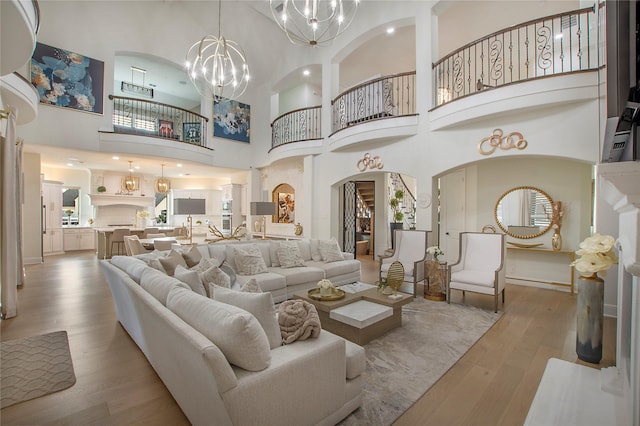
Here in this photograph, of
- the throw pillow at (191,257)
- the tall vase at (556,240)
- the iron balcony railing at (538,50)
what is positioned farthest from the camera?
the tall vase at (556,240)

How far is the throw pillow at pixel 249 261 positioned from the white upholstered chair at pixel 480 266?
2.89 metres

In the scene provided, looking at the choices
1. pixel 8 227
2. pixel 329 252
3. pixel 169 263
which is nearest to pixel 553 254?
pixel 329 252

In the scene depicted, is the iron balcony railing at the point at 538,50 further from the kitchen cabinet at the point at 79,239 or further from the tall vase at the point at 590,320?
the kitchen cabinet at the point at 79,239

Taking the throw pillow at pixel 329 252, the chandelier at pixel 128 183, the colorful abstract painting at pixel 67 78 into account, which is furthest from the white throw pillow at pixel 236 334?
the chandelier at pixel 128 183

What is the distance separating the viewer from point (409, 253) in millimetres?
5379

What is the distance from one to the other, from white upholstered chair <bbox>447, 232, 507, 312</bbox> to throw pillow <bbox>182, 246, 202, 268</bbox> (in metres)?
3.65

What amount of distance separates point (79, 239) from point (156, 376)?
32.6ft

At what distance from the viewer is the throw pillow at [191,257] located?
144 inches

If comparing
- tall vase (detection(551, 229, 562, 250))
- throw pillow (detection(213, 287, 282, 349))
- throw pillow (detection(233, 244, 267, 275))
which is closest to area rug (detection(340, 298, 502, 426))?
Answer: throw pillow (detection(213, 287, 282, 349))

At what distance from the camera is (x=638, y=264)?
1139 millimetres

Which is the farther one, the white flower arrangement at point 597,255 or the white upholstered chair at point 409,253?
the white upholstered chair at point 409,253

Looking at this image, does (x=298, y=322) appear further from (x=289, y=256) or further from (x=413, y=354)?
(x=289, y=256)

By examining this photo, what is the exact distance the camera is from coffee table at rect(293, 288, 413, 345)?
9.61 feet

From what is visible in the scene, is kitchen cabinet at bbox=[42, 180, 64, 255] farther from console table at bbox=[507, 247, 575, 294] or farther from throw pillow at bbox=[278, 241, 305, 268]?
console table at bbox=[507, 247, 575, 294]
